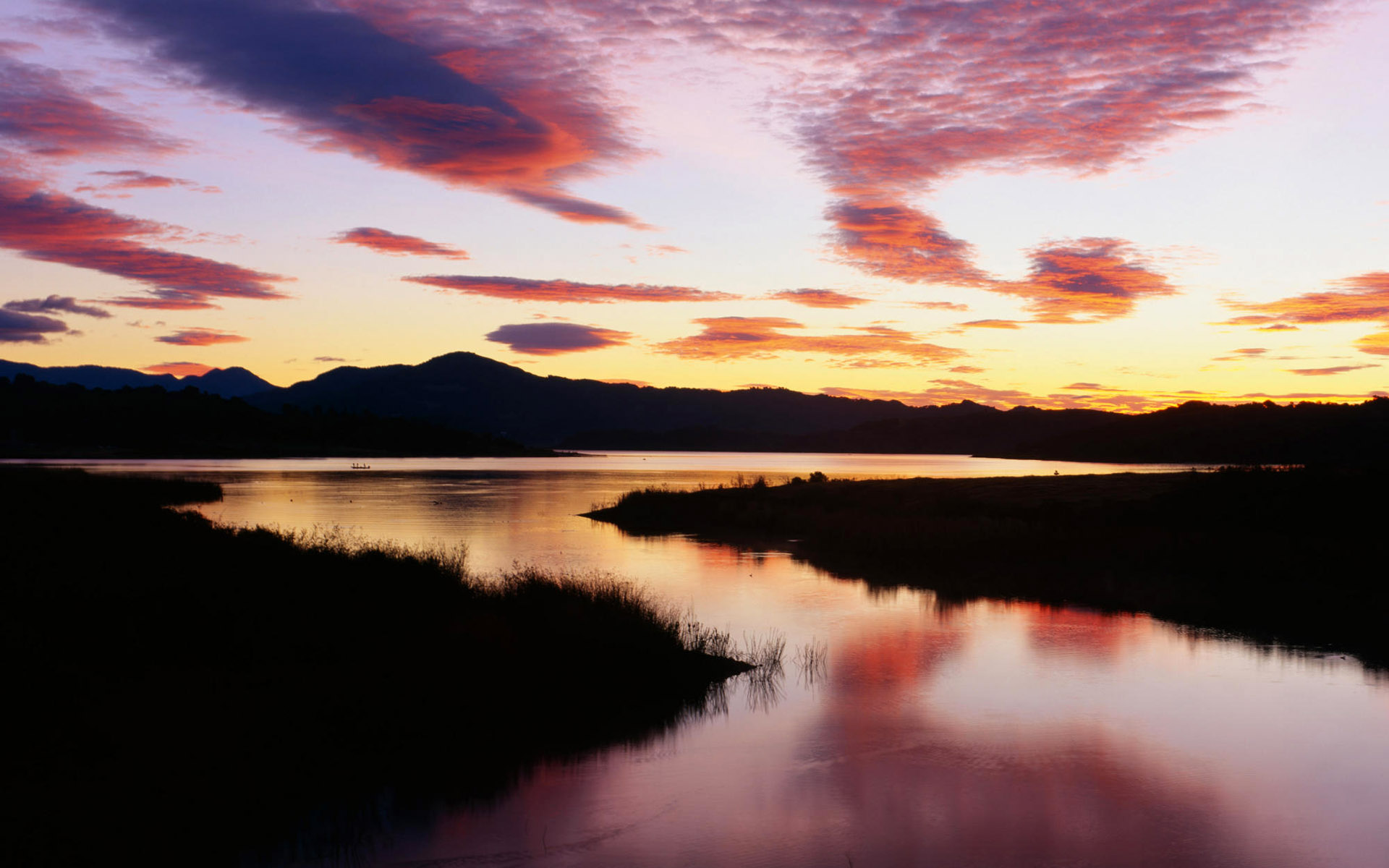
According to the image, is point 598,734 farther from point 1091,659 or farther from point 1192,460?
point 1192,460

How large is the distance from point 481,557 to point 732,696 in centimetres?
2268

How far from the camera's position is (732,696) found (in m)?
17.6

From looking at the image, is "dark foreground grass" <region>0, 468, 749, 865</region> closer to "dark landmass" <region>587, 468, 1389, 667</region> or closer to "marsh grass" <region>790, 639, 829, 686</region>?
"marsh grass" <region>790, 639, 829, 686</region>

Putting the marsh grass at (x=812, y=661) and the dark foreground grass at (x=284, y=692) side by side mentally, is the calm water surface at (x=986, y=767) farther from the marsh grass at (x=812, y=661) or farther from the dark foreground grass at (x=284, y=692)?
the dark foreground grass at (x=284, y=692)

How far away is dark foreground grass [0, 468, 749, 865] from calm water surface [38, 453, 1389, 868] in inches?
45.1

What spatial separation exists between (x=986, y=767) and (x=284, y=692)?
1028 centimetres

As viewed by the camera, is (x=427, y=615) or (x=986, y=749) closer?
(x=986, y=749)

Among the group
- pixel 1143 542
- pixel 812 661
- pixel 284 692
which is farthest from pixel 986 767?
pixel 1143 542

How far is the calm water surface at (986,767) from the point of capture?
36.2ft

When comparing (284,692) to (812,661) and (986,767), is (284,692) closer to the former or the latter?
(986,767)

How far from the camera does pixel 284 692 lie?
45.2ft

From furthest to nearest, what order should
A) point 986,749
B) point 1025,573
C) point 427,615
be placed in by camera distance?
point 1025,573, point 427,615, point 986,749

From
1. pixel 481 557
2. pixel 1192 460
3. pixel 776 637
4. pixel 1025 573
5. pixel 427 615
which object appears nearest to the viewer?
pixel 427 615

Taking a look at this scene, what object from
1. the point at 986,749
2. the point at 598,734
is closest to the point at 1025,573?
the point at 986,749
